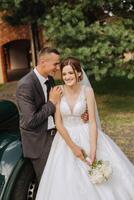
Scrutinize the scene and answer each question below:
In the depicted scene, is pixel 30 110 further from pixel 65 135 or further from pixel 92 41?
pixel 92 41

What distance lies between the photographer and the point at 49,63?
4234 millimetres

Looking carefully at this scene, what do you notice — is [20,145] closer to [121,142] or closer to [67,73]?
[67,73]

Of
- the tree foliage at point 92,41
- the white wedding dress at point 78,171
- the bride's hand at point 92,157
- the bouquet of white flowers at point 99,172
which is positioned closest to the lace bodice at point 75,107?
the white wedding dress at point 78,171

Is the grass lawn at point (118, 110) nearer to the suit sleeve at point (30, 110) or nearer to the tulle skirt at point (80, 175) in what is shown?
the tulle skirt at point (80, 175)

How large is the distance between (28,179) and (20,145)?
322mm

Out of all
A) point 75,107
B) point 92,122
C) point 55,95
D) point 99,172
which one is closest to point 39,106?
point 55,95

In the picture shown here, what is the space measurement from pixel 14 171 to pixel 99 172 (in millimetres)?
745

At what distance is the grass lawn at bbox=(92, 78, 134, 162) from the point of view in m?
8.62

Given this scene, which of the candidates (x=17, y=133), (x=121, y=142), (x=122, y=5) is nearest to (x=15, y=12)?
(x=122, y=5)

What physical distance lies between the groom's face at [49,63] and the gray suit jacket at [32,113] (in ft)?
0.45

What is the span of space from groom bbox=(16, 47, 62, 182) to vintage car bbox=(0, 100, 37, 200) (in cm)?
7

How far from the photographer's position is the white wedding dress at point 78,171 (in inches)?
169

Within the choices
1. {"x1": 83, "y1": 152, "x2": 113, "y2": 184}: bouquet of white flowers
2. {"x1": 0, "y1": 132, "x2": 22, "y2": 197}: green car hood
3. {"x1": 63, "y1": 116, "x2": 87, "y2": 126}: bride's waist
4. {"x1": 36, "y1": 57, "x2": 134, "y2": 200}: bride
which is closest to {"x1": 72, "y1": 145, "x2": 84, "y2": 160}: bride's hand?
{"x1": 36, "y1": 57, "x2": 134, "y2": 200}: bride

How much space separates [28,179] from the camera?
176 inches
